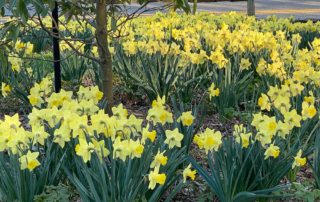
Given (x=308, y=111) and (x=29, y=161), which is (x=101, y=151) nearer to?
(x=29, y=161)

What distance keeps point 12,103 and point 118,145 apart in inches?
107

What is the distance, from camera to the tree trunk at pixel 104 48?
3336mm

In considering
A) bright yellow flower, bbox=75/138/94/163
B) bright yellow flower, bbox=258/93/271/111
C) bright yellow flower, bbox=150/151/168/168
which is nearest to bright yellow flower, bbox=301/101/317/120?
bright yellow flower, bbox=258/93/271/111

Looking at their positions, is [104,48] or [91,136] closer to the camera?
[91,136]

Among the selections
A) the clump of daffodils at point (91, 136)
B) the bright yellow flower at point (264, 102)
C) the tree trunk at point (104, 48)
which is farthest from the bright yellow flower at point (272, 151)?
the tree trunk at point (104, 48)

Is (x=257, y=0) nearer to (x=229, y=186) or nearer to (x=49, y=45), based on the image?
(x=49, y=45)

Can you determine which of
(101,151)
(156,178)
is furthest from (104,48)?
(156,178)

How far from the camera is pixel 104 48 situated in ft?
11.1

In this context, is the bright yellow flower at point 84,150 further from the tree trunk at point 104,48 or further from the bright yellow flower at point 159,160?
the tree trunk at point 104,48

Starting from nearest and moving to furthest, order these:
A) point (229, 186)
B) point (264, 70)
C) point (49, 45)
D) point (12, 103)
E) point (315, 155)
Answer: point (229, 186) → point (315, 155) → point (264, 70) → point (12, 103) → point (49, 45)

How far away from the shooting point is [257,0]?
24469 millimetres

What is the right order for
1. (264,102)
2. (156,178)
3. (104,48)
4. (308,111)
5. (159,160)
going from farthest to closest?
(104,48)
(264,102)
(308,111)
(159,160)
(156,178)

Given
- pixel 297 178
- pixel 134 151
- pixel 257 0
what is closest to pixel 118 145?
pixel 134 151

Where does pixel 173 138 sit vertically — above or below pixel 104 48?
below
